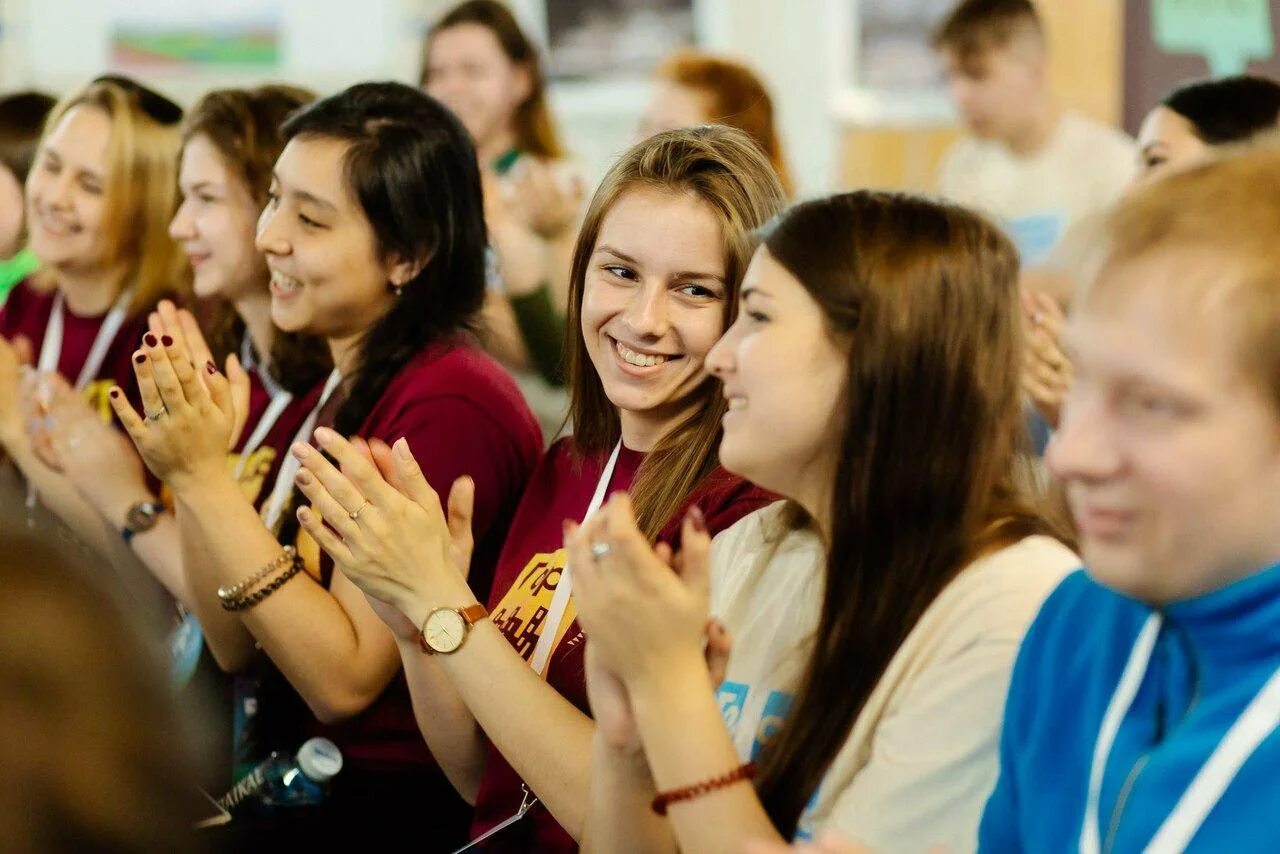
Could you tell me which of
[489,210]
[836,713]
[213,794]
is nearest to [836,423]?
[836,713]

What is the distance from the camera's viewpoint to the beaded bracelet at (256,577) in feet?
6.18

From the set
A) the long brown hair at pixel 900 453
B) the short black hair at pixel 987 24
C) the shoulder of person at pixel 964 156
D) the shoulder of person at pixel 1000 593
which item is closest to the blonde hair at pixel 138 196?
the long brown hair at pixel 900 453

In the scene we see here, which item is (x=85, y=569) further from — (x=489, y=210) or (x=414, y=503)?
(x=489, y=210)

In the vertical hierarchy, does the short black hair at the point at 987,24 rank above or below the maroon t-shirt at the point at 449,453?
above

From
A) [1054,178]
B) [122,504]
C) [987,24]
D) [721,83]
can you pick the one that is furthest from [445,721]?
[987,24]

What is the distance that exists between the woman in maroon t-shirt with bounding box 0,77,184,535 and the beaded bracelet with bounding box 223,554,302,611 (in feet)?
3.40

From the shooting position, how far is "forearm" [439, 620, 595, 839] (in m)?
1.52

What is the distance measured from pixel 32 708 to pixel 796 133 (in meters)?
5.56

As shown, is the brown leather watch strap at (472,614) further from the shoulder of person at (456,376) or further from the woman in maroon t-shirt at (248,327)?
the woman in maroon t-shirt at (248,327)

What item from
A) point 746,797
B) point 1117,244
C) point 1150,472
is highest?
point 1117,244

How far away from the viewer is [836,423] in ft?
4.14

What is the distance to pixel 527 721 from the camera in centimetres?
154

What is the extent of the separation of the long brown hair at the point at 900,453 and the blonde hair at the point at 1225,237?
9.8 inches

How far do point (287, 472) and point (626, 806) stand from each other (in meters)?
1.00
